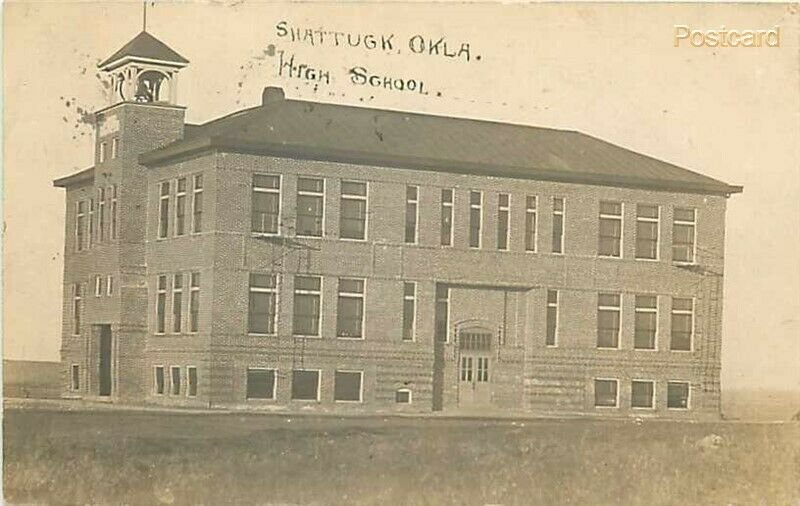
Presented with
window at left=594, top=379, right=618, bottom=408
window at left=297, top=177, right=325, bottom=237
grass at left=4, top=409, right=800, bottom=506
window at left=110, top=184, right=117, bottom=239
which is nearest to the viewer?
grass at left=4, top=409, right=800, bottom=506

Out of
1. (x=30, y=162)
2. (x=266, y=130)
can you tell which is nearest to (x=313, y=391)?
(x=266, y=130)

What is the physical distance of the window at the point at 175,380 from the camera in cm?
883

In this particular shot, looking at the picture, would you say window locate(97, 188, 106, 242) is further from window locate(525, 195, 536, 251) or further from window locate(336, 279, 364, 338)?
window locate(525, 195, 536, 251)

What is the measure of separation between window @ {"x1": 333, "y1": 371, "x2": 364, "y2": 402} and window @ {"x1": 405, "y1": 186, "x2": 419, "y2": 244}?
819 mm

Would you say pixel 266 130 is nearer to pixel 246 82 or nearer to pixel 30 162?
pixel 246 82

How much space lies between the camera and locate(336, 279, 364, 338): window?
8953 mm

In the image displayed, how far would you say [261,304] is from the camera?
887cm

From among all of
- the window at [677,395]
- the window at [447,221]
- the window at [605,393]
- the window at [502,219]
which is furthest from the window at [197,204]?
the window at [677,395]

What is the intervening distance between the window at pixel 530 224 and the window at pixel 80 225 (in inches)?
99.1

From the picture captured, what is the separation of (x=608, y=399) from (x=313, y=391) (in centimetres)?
171

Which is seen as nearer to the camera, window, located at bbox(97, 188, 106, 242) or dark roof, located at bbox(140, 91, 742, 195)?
dark roof, located at bbox(140, 91, 742, 195)

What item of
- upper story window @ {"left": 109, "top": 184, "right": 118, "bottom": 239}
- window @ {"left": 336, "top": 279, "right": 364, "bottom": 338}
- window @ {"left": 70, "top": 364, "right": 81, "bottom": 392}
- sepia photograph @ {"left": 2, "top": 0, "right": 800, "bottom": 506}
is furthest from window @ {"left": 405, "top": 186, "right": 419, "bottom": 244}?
window @ {"left": 70, "top": 364, "right": 81, "bottom": 392}

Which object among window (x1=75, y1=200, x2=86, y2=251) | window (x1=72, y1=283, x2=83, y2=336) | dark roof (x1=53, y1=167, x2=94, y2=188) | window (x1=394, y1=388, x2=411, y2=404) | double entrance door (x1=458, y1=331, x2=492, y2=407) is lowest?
window (x1=394, y1=388, x2=411, y2=404)

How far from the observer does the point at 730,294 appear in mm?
9086
